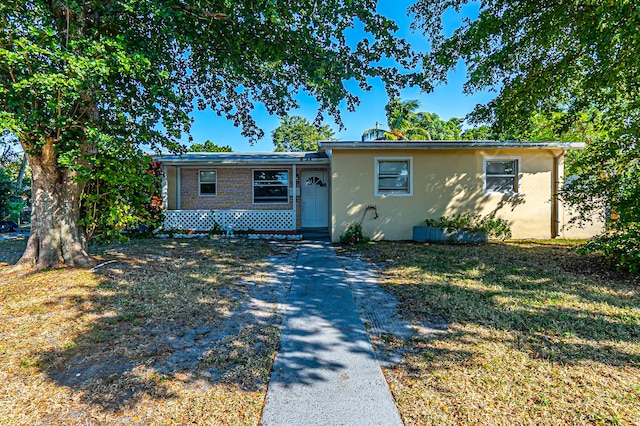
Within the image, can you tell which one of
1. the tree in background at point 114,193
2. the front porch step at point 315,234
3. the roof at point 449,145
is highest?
the roof at point 449,145

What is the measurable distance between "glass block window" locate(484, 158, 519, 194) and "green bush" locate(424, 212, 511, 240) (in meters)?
0.97

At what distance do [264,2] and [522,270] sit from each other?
6.48m

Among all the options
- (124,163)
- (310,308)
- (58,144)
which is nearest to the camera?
(310,308)

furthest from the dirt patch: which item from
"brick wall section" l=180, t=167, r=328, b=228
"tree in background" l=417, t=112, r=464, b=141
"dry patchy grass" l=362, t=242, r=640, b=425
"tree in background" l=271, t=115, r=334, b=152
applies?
"tree in background" l=271, t=115, r=334, b=152

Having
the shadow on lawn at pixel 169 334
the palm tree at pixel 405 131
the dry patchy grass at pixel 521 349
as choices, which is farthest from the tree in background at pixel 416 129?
the shadow on lawn at pixel 169 334

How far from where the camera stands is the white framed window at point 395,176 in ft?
31.5

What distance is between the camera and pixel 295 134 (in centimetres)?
3030

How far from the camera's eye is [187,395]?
2.23 meters

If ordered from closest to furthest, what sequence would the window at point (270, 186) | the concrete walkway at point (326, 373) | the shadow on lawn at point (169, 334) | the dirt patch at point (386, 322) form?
the concrete walkway at point (326, 373), the shadow on lawn at point (169, 334), the dirt patch at point (386, 322), the window at point (270, 186)

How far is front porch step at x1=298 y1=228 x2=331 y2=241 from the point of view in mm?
10409

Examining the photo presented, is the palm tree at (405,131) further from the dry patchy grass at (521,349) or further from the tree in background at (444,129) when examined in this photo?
the dry patchy grass at (521,349)

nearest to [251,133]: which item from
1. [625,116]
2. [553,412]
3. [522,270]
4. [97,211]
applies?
[97,211]

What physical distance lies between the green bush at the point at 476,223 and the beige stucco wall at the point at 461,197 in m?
0.18

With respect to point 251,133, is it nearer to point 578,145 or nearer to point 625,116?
point 625,116
